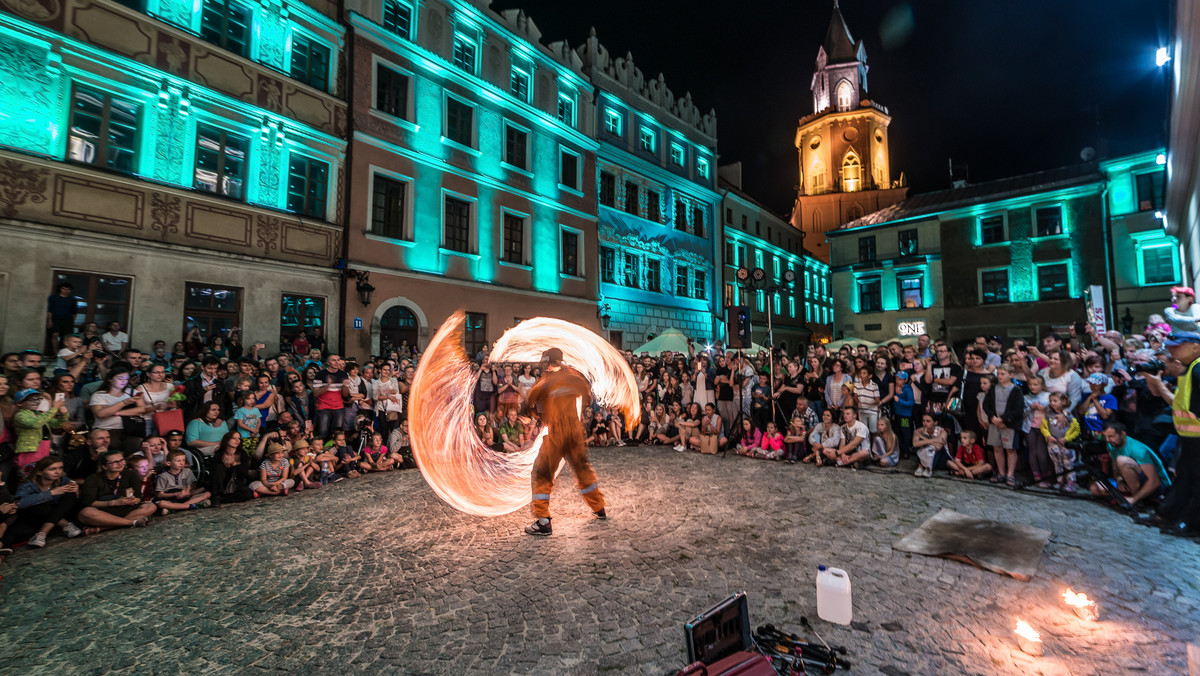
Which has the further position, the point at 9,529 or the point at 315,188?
the point at 315,188

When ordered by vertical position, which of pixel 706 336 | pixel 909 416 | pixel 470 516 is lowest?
pixel 470 516

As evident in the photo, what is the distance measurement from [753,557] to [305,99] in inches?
684

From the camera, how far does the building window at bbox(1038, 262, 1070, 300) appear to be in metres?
28.4

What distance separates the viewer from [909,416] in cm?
1028

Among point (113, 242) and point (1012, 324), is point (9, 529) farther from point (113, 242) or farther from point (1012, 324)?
point (1012, 324)

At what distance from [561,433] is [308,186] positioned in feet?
44.3

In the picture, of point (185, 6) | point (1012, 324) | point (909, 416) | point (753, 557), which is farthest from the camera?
point (1012, 324)

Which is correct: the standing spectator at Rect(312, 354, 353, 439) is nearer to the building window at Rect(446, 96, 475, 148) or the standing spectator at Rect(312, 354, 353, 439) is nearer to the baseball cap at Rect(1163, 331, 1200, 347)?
the building window at Rect(446, 96, 475, 148)

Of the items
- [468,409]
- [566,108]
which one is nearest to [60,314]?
[468,409]

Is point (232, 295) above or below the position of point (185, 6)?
below

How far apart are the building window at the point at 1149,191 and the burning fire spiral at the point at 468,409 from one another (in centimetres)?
3207

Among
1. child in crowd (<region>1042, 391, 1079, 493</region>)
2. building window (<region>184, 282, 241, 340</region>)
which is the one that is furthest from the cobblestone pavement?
building window (<region>184, 282, 241, 340</region>)

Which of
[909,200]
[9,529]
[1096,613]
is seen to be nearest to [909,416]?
[1096,613]

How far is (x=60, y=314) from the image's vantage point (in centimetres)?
1089
